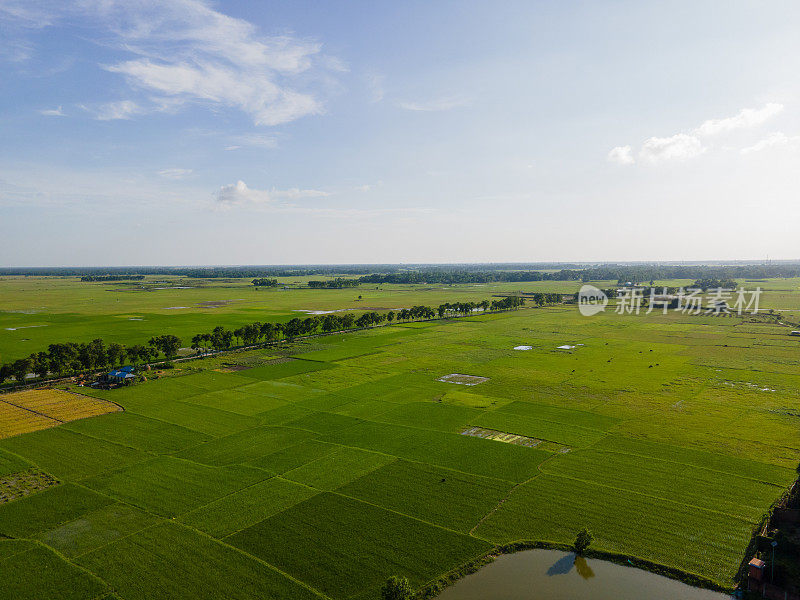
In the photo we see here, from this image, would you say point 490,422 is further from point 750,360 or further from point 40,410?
point 750,360

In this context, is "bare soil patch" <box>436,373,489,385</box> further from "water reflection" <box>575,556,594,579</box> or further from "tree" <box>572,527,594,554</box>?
"water reflection" <box>575,556,594,579</box>

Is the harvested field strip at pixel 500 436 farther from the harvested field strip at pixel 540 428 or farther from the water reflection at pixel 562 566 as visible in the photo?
the water reflection at pixel 562 566

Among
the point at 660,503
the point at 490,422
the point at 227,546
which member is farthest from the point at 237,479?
the point at 660,503

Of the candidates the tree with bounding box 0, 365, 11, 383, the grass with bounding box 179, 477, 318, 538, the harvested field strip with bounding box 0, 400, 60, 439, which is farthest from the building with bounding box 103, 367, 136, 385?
the grass with bounding box 179, 477, 318, 538

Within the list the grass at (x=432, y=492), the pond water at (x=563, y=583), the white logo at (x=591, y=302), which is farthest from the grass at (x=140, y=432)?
the white logo at (x=591, y=302)

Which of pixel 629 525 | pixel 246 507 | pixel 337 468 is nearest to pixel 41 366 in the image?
pixel 246 507
